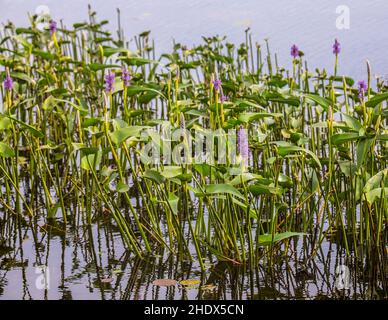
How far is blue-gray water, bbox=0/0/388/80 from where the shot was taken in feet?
17.3

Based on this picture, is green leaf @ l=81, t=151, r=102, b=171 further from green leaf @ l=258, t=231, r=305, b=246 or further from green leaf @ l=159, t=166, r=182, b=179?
green leaf @ l=258, t=231, r=305, b=246

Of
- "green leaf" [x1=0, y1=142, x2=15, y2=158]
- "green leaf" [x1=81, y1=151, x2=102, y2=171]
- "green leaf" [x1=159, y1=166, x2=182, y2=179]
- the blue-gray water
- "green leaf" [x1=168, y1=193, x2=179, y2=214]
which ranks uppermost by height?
the blue-gray water

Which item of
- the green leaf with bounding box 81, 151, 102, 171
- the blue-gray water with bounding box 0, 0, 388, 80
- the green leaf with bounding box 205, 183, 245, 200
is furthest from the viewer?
the blue-gray water with bounding box 0, 0, 388, 80

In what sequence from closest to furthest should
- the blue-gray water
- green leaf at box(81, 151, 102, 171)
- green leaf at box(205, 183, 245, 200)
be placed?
green leaf at box(205, 183, 245, 200) → green leaf at box(81, 151, 102, 171) → the blue-gray water

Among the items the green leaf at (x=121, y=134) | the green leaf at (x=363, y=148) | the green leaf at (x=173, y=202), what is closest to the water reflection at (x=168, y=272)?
the green leaf at (x=173, y=202)

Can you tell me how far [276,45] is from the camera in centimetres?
560

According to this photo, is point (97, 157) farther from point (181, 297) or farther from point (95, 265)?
point (181, 297)

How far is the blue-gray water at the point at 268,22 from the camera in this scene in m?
5.26

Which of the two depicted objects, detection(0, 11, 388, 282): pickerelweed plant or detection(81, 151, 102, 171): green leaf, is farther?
detection(81, 151, 102, 171): green leaf

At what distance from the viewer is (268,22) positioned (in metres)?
6.28

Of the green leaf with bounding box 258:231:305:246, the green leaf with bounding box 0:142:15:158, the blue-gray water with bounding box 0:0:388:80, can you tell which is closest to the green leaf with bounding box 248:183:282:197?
the green leaf with bounding box 258:231:305:246

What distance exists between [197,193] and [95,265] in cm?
50

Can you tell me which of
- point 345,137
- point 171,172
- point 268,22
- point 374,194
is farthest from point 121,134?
point 268,22

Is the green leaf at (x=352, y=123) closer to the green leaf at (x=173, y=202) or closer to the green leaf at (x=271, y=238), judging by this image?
the green leaf at (x=271, y=238)
